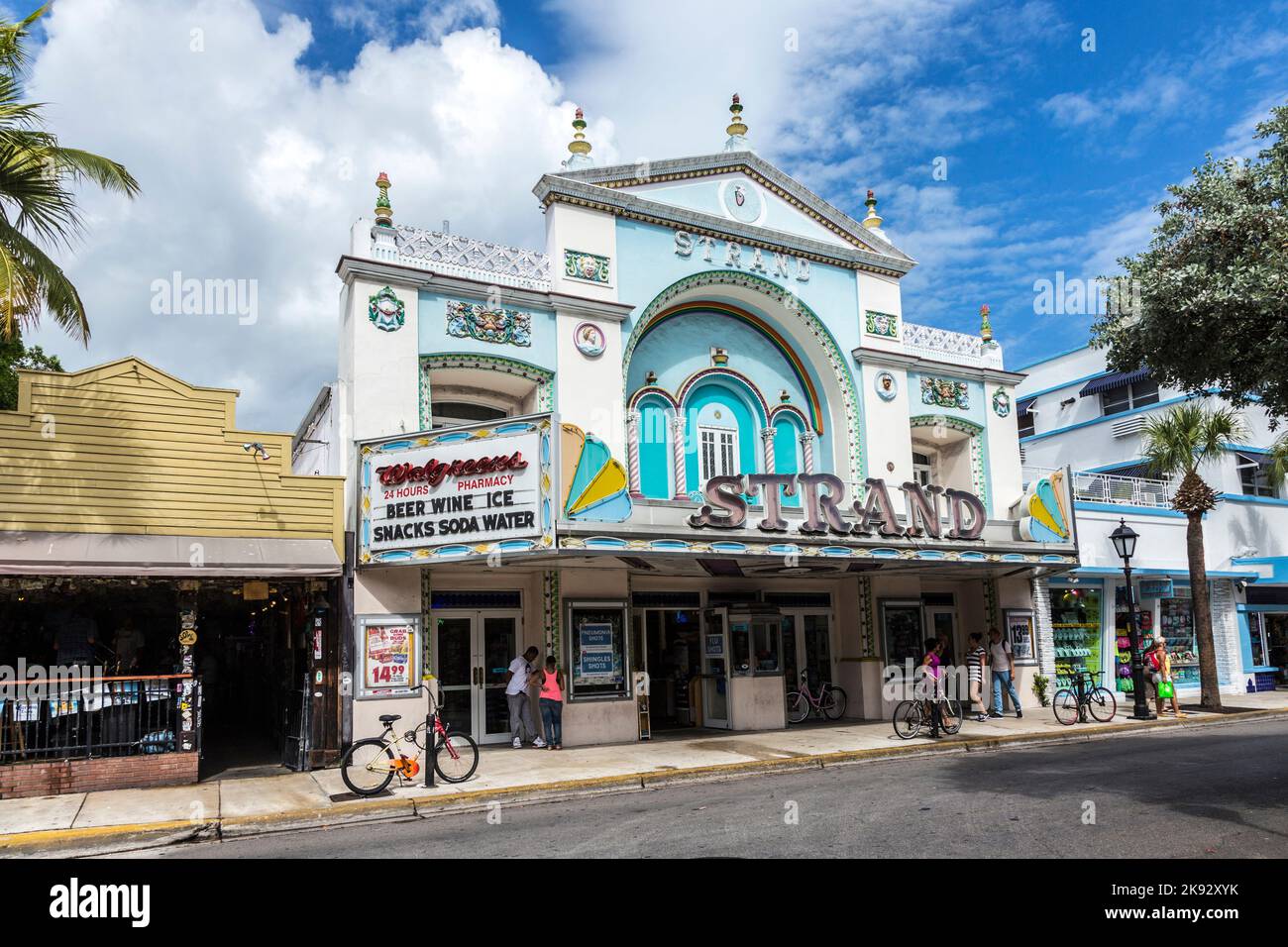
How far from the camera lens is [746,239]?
20625 mm

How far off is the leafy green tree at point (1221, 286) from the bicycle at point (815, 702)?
10.4 m

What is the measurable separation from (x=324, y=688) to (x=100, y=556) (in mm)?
3702

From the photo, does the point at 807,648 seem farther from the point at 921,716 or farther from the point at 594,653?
the point at 594,653

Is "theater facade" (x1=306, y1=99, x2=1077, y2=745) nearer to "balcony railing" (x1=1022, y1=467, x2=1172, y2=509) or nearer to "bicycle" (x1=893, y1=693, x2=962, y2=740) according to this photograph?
"bicycle" (x1=893, y1=693, x2=962, y2=740)

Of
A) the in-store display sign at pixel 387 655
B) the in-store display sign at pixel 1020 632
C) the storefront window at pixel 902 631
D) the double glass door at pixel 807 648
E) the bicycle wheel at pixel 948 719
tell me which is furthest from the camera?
the in-store display sign at pixel 1020 632

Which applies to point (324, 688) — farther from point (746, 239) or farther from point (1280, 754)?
point (1280, 754)

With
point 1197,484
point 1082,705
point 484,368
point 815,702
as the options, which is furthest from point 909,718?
point 1197,484

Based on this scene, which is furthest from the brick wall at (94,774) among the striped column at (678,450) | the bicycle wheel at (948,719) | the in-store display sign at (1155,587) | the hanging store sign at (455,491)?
the in-store display sign at (1155,587)

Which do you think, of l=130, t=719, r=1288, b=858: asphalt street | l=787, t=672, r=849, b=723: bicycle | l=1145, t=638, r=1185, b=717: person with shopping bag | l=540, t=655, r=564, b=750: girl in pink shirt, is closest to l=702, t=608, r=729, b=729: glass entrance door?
l=787, t=672, r=849, b=723: bicycle

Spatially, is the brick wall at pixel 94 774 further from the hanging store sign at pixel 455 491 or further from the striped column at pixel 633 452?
the striped column at pixel 633 452

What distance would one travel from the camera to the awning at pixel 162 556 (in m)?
13.1

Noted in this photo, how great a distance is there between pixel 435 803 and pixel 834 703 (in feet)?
36.1
